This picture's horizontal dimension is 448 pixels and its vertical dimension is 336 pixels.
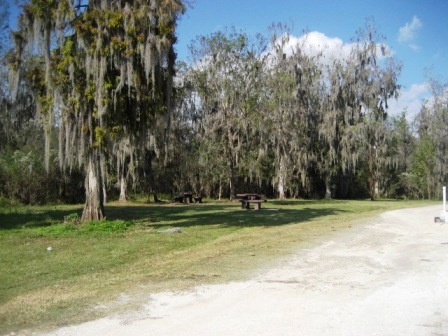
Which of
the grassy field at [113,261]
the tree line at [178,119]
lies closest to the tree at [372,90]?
the tree line at [178,119]

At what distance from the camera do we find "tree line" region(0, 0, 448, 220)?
1248 centimetres

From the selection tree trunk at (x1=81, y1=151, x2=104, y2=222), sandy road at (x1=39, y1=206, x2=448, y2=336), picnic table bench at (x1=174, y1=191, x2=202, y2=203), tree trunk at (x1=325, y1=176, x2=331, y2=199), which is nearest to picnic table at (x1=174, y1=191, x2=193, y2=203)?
picnic table bench at (x1=174, y1=191, x2=202, y2=203)

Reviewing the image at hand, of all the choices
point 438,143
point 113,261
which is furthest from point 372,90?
point 113,261

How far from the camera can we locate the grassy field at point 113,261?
526 centimetres

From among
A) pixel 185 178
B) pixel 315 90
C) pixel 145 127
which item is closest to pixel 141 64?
pixel 145 127

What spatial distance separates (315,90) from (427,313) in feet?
115

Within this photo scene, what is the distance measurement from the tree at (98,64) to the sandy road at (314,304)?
7.12 m

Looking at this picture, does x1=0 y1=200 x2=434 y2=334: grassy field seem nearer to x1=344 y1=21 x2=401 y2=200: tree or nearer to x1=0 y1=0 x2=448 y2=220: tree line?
x1=0 y1=0 x2=448 y2=220: tree line

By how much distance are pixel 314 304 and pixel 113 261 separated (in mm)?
4371

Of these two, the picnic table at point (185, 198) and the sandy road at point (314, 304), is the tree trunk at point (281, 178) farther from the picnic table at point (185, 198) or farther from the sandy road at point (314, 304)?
the sandy road at point (314, 304)

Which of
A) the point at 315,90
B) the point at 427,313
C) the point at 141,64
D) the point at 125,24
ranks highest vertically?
the point at 315,90

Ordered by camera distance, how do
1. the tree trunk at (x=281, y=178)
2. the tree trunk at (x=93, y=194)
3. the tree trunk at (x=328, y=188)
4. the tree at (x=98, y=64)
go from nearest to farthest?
the tree at (x=98, y=64), the tree trunk at (x=93, y=194), the tree trunk at (x=281, y=178), the tree trunk at (x=328, y=188)

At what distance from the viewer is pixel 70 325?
14.8 feet

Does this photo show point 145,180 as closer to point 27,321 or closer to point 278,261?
point 278,261
